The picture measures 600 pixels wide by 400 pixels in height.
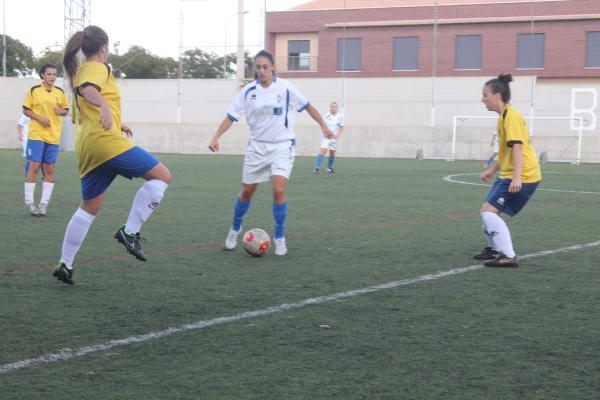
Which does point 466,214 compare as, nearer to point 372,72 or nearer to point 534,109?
point 534,109

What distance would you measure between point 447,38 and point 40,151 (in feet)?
133

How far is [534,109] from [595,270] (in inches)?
1250

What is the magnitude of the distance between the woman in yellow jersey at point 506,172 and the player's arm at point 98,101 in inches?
126

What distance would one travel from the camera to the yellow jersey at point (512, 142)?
23.6 feet

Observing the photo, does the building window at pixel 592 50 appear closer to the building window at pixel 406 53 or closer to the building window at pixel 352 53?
the building window at pixel 406 53

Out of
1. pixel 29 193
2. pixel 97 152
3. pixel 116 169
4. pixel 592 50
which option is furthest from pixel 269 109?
pixel 592 50

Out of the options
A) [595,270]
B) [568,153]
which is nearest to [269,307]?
[595,270]

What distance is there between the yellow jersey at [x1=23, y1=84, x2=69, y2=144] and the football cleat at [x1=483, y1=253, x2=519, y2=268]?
20.9ft

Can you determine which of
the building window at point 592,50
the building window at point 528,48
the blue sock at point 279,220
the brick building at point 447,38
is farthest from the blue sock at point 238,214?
the building window at point 592,50

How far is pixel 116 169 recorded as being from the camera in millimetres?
6156

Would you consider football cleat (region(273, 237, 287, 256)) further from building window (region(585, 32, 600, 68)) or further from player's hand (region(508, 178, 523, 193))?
building window (region(585, 32, 600, 68))

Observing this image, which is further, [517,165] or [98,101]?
[517,165]

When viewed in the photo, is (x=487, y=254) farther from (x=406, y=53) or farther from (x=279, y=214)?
(x=406, y=53)

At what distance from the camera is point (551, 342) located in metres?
4.65
